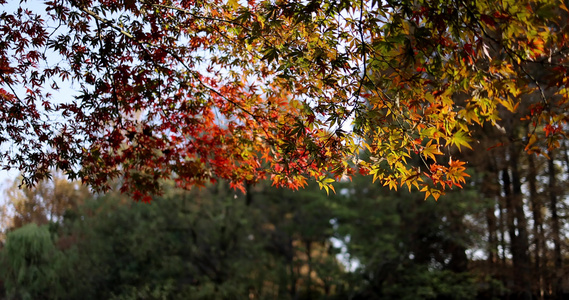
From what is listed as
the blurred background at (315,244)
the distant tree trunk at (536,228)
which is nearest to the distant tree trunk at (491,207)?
the blurred background at (315,244)

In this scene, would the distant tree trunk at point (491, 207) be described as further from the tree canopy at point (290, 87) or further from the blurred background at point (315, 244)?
the tree canopy at point (290, 87)

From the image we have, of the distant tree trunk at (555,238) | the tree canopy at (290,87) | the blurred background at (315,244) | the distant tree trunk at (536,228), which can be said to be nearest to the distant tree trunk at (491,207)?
the blurred background at (315,244)

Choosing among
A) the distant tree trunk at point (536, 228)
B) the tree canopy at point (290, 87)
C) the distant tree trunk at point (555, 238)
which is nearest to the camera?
the tree canopy at point (290, 87)

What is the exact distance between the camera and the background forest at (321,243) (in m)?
10.7

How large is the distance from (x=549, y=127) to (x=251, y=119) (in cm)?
237

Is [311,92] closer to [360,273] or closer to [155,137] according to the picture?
[155,137]

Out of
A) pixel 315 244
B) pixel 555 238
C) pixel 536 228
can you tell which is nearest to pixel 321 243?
pixel 315 244

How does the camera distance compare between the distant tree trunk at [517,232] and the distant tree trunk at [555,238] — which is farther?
the distant tree trunk at [517,232]

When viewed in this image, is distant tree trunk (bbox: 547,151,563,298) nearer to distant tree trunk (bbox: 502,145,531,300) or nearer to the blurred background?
the blurred background

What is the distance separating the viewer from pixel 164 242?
44.0 feet

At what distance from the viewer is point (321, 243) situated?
15.3 metres

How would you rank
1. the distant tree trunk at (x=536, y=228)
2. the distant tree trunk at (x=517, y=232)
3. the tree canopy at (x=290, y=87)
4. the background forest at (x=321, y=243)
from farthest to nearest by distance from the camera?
the background forest at (x=321, y=243)
the distant tree trunk at (x=517, y=232)
the distant tree trunk at (x=536, y=228)
the tree canopy at (x=290, y=87)

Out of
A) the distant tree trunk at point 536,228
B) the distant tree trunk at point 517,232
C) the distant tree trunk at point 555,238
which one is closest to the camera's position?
the distant tree trunk at point 555,238

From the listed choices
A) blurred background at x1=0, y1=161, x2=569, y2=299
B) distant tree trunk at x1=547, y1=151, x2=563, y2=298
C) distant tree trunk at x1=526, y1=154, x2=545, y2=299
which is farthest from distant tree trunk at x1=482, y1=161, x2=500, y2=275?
distant tree trunk at x1=547, y1=151, x2=563, y2=298
